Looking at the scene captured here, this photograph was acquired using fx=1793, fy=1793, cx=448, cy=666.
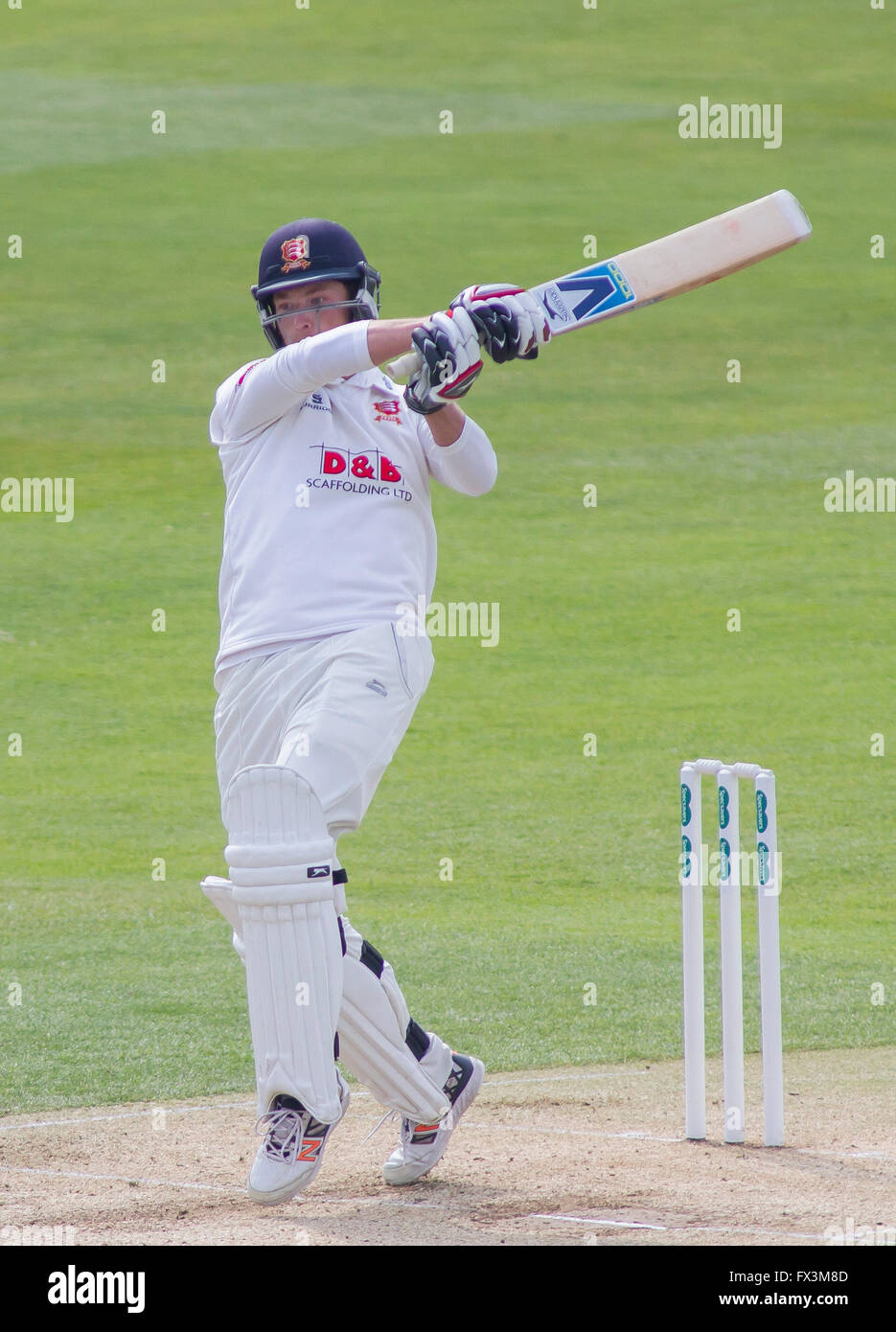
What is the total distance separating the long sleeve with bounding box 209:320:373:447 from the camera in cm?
359

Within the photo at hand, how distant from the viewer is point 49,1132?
15.1 feet

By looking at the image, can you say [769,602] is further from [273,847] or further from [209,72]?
[209,72]

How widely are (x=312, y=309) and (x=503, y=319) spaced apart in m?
0.54

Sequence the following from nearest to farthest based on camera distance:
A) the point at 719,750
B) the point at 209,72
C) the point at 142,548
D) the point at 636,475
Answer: the point at 719,750 → the point at 142,548 → the point at 636,475 → the point at 209,72

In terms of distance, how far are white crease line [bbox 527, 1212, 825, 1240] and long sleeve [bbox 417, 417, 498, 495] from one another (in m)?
1.52

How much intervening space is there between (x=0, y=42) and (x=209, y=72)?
133 inches

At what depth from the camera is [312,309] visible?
154 inches

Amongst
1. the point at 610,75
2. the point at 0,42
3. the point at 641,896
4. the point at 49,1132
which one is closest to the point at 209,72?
the point at 0,42

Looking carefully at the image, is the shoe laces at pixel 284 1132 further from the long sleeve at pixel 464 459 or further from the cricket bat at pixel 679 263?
the cricket bat at pixel 679 263
